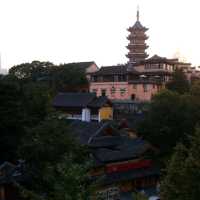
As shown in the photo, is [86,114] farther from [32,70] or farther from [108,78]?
[32,70]

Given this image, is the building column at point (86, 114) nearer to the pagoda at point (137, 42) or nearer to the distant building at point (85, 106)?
the distant building at point (85, 106)

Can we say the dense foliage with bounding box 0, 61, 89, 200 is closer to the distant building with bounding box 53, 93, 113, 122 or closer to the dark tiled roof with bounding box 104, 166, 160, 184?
the dark tiled roof with bounding box 104, 166, 160, 184

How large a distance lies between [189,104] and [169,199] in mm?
14136

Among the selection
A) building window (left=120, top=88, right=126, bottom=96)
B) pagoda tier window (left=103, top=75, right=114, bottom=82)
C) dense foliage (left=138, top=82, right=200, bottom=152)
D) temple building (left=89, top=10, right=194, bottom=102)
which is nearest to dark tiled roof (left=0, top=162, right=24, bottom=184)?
dense foliage (left=138, top=82, right=200, bottom=152)

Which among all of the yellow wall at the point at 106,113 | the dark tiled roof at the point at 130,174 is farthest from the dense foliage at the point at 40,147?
the yellow wall at the point at 106,113

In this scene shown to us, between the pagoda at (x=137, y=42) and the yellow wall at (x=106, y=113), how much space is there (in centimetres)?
2905

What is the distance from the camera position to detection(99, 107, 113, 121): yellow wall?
123 feet

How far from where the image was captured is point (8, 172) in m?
17.2

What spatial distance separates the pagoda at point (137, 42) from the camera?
6681 cm

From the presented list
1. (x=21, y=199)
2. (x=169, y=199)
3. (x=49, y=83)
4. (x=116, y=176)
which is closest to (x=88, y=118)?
(x=49, y=83)

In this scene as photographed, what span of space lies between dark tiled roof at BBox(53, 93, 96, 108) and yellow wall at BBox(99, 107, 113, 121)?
1.60 metres

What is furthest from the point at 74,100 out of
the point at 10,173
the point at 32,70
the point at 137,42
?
the point at 137,42

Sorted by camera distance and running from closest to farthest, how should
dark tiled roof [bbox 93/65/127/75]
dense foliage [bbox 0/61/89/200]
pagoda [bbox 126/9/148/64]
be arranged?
dense foliage [bbox 0/61/89/200]
dark tiled roof [bbox 93/65/127/75]
pagoda [bbox 126/9/148/64]

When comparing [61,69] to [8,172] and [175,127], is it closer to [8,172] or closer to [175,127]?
[175,127]
